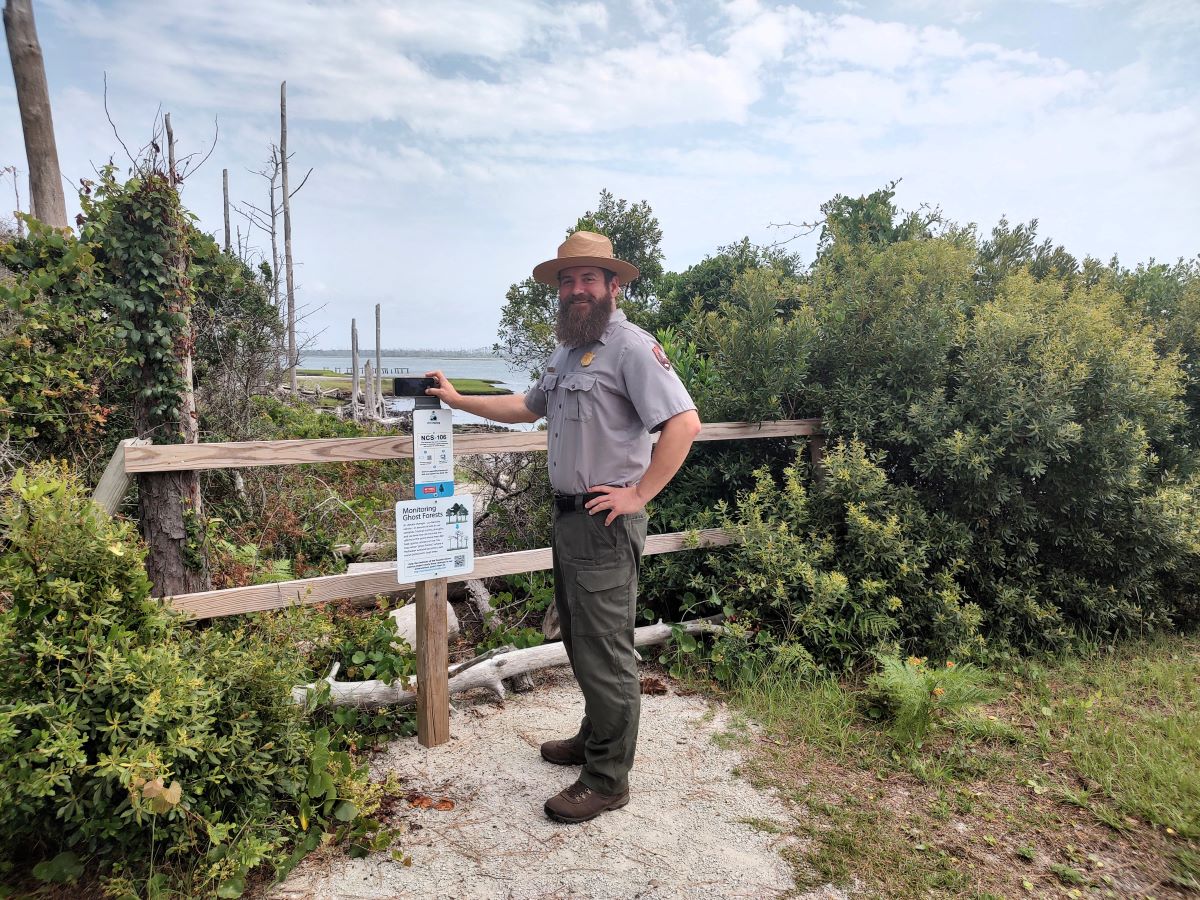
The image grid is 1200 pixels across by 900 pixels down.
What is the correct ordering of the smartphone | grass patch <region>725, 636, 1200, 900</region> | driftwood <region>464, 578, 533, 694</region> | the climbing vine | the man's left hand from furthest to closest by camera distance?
1. driftwood <region>464, 578, 533, 694</region>
2. the climbing vine
3. the smartphone
4. the man's left hand
5. grass patch <region>725, 636, 1200, 900</region>

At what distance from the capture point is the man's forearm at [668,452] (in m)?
2.70

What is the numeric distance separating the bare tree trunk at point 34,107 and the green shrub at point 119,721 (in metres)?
7.13

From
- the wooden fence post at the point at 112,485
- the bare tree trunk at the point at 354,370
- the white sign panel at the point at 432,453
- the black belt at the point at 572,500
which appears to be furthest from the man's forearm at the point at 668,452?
the bare tree trunk at the point at 354,370

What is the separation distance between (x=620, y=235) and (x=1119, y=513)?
795cm

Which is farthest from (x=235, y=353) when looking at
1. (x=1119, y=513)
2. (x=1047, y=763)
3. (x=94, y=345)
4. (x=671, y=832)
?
(x=1119, y=513)

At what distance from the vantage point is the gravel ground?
7.86 feet

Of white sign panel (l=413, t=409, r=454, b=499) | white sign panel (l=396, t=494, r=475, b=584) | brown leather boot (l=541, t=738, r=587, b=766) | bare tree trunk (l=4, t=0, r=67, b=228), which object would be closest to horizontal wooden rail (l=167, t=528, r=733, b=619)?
white sign panel (l=396, t=494, r=475, b=584)

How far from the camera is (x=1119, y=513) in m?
4.88

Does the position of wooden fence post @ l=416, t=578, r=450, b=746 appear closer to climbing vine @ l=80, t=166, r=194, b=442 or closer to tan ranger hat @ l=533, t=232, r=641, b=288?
tan ranger hat @ l=533, t=232, r=641, b=288

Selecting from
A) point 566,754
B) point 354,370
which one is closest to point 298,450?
point 566,754

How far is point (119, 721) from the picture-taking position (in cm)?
209

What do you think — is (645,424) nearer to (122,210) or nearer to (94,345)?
(122,210)

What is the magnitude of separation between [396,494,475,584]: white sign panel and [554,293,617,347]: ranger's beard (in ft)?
3.29

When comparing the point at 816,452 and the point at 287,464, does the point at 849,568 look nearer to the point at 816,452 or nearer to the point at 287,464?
the point at 816,452
